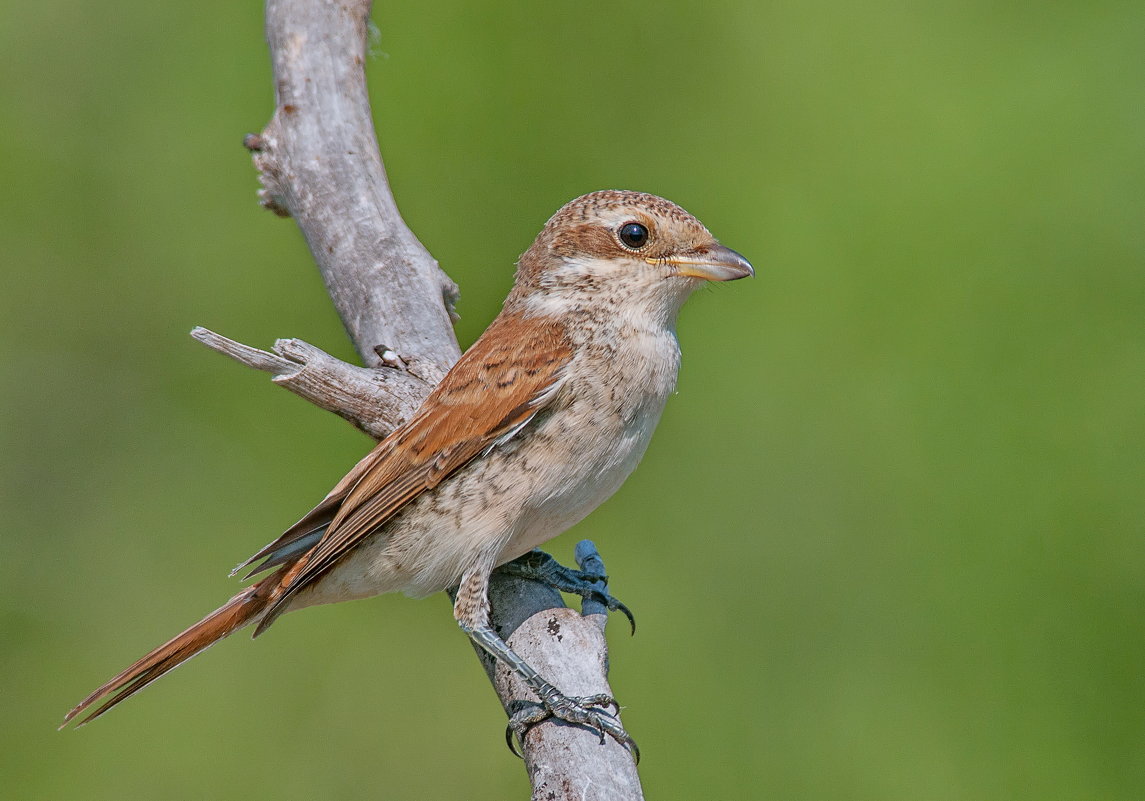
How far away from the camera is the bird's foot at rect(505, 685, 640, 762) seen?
3.21 metres

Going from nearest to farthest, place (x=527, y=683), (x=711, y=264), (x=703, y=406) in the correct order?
(x=527, y=683)
(x=711, y=264)
(x=703, y=406)

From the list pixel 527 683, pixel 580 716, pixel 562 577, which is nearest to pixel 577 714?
pixel 580 716

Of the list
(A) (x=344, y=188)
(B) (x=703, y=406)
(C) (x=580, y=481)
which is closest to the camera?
(C) (x=580, y=481)

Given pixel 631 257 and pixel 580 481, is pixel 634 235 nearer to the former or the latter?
pixel 631 257

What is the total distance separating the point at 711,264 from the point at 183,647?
5.89ft

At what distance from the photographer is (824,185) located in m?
5.65

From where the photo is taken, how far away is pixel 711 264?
3.73 metres

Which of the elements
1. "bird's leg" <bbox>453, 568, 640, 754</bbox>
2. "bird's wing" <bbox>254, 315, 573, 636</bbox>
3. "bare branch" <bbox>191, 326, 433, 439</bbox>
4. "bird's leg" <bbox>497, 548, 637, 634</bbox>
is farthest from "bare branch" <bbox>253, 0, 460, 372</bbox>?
"bird's leg" <bbox>453, 568, 640, 754</bbox>

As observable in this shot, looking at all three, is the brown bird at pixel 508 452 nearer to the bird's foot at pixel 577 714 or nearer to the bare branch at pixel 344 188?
the bird's foot at pixel 577 714

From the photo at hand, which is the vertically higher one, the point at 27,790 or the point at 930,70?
the point at 930,70

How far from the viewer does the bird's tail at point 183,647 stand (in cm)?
342

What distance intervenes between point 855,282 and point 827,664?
1.61 metres

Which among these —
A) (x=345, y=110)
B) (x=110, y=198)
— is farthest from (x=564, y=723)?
(x=110, y=198)

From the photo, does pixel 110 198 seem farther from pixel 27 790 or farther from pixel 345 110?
pixel 27 790
